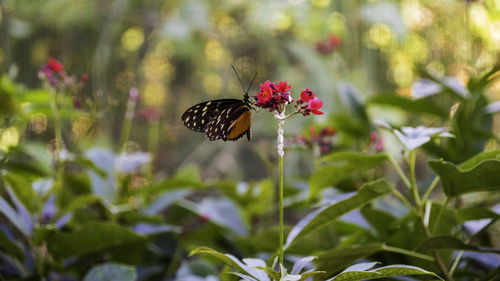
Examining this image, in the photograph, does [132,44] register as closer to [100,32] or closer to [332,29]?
[100,32]

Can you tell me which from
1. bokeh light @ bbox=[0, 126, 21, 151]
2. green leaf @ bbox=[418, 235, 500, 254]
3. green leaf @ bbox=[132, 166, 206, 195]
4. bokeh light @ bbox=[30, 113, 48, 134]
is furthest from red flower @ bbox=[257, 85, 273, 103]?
bokeh light @ bbox=[30, 113, 48, 134]

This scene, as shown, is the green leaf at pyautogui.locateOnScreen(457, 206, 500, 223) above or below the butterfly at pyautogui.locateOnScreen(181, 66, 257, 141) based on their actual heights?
below

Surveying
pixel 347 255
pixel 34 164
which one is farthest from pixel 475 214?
pixel 34 164

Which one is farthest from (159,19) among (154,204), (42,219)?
(42,219)

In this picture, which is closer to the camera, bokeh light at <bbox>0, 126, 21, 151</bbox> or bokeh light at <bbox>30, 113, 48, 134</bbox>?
bokeh light at <bbox>0, 126, 21, 151</bbox>

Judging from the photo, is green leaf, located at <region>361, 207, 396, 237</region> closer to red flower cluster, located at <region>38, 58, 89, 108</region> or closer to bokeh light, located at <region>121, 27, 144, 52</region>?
red flower cluster, located at <region>38, 58, 89, 108</region>

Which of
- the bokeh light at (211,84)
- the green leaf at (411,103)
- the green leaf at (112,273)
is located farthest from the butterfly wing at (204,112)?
the bokeh light at (211,84)

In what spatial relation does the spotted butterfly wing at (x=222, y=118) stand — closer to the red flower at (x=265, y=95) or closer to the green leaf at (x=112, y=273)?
the red flower at (x=265, y=95)
